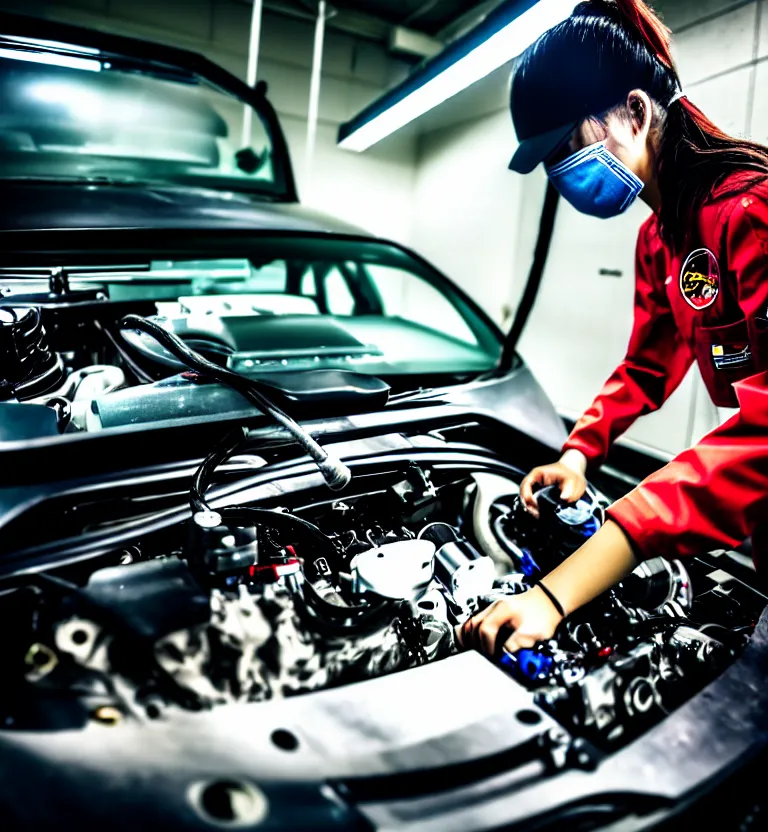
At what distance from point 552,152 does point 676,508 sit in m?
0.69

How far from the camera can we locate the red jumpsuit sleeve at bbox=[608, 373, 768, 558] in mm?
903

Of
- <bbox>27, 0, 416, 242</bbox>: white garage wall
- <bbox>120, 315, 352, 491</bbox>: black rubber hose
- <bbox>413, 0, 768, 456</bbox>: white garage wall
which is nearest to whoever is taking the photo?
<bbox>120, 315, 352, 491</bbox>: black rubber hose

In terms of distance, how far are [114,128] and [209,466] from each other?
171 centimetres

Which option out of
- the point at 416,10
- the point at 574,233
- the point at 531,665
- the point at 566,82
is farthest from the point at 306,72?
the point at 531,665

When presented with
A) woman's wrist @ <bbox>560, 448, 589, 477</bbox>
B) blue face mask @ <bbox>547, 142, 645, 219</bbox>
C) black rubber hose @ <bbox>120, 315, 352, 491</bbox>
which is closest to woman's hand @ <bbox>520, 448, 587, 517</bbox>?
woman's wrist @ <bbox>560, 448, 589, 477</bbox>

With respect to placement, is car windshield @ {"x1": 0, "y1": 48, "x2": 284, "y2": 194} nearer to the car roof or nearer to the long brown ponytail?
the car roof

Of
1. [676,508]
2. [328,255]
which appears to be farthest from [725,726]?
[328,255]

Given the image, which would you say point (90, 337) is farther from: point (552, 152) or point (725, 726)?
point (725, 726)

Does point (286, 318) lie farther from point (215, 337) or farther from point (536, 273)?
point (536, 273)

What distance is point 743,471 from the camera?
90 cm

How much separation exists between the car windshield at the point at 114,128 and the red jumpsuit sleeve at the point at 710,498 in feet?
6.15

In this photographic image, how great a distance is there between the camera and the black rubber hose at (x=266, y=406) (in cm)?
97

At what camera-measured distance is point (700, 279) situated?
1.14 m

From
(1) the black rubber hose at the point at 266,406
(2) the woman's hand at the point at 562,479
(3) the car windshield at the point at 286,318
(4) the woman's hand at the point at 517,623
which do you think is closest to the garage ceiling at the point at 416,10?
(3) the car windshield at the point at 286,318
